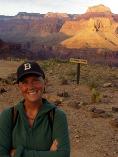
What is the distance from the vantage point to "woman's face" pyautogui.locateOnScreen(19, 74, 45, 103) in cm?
298

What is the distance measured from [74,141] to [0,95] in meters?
5.35

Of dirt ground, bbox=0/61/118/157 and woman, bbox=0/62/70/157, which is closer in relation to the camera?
woman, bbox=0/62/70/157

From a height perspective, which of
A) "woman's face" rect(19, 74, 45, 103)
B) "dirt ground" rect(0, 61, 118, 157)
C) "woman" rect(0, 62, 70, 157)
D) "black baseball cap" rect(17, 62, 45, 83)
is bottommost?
"dirt ground" rect(0, 61, 118, 157)

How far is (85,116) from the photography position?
32.5ft

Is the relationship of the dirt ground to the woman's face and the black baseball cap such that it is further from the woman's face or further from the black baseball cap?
the black baseball cap

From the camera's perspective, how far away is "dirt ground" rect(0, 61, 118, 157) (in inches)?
295

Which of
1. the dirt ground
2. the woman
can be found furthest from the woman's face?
the dirt ground

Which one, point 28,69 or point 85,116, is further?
point 85,116

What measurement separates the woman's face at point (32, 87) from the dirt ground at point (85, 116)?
430cm

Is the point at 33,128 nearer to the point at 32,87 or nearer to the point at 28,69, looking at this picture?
the point at 32,87

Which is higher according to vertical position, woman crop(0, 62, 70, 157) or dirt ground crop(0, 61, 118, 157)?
woman crop(0, 62, 70, 157)

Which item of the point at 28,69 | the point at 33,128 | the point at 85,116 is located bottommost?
the point at 85,116

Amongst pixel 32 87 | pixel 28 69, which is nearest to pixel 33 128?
pixel 32 87

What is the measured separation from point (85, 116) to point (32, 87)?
7.01 m
